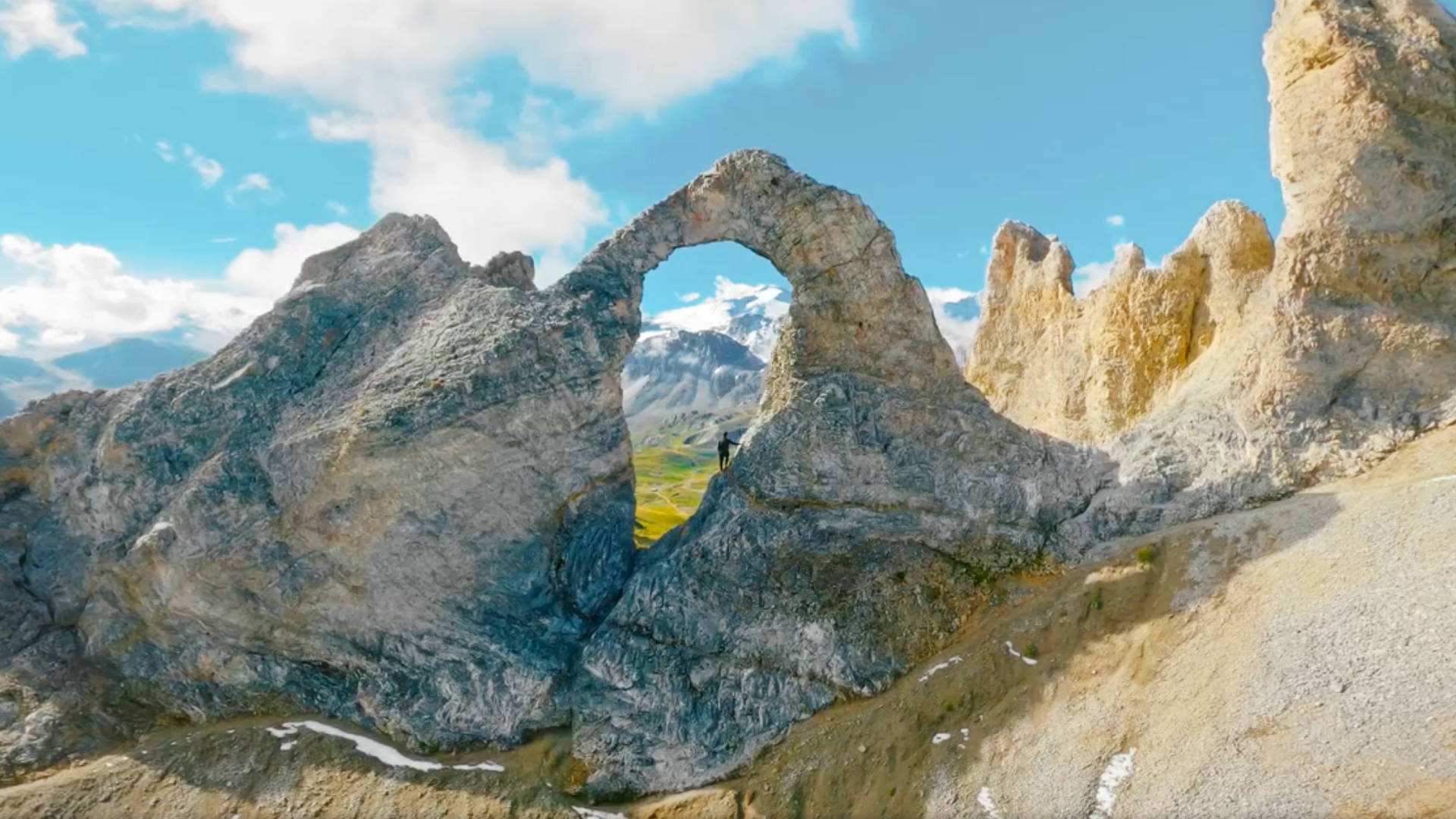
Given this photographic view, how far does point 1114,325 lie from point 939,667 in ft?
85.3

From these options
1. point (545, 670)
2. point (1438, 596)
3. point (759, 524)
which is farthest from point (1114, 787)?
point (545, 670)

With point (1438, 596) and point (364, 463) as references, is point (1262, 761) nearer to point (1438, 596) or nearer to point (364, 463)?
point (1438, 596)

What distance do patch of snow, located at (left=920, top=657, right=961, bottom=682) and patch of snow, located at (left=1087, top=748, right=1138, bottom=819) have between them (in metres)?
7.29

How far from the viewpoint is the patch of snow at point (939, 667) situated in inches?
1262

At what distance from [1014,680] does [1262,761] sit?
28.4ft

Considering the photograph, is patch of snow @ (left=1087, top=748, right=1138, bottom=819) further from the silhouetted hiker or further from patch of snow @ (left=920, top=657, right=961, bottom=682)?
the silhouetted hiker

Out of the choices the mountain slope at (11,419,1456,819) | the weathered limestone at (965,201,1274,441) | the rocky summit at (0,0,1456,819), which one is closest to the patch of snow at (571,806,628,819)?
the mountain slope at (11,419,1456,819)

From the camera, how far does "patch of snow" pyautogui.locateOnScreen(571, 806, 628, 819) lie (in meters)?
31.4

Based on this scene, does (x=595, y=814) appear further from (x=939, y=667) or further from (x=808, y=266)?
(x=808, y=266)

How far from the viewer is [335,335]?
42.0 m

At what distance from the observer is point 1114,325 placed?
153 feet

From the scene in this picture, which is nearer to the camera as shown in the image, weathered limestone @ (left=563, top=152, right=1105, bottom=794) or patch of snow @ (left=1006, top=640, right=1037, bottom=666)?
patch of snow @ (left=1006, top=640, right=1037, bottom=666)

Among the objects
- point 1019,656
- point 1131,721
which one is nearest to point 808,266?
point 1019,656

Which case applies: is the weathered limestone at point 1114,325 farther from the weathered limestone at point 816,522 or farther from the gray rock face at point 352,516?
the gray rock face at point 352,516
